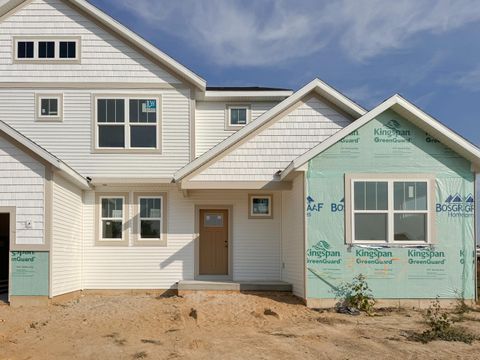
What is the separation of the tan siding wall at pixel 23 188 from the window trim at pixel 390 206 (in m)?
7.67

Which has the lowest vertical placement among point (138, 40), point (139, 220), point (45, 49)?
point (139, 220)

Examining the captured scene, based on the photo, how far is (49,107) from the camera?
1543cm

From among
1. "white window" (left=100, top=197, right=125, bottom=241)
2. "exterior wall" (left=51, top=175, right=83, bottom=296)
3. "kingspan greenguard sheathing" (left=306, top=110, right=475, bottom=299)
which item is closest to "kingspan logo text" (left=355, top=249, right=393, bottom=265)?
"kingspan greenguard sheathing" (left=306, top=110, right=475, bottom=299)

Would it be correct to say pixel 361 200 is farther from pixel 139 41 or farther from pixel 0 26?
pixel 0 26

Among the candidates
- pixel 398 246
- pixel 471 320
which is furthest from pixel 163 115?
pixel 471 320

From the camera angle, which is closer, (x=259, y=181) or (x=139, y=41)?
(x=259, y=181)

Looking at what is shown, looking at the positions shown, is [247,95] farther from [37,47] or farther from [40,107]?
[37,47]

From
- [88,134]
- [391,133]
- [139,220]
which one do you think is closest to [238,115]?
[139,220]

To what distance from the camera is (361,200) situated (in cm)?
1247

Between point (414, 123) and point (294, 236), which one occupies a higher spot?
point (414, 123)

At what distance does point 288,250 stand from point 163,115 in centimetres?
556

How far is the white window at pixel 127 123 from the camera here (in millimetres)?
15422

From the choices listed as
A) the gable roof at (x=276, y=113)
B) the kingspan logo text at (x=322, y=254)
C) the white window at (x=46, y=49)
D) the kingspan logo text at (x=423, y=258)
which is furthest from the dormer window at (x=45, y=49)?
the kingspan logo text at (x=423, y=258)

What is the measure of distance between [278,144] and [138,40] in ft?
17.4
